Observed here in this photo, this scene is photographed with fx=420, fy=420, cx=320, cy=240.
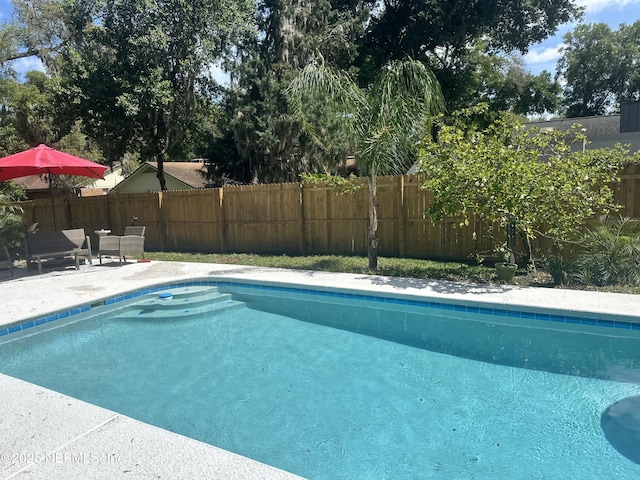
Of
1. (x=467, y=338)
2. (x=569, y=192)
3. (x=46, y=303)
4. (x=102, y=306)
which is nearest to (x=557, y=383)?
(x=467, y=338)

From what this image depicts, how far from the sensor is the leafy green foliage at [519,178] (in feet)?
22.4

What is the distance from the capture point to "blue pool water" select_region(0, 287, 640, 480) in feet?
11.0

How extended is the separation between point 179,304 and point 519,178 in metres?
6.25

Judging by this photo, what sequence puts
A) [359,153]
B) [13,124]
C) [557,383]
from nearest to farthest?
[557,383]
[359,153]
[13,124]

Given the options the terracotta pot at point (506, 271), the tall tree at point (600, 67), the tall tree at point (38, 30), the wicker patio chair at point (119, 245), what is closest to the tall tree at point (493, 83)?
the terracotta pot at point (506, 271)

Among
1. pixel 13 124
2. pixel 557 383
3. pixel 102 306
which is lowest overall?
pixel 557 383

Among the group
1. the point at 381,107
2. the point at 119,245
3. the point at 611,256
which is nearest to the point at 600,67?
the point at 611,256

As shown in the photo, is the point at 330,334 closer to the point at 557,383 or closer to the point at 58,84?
the point at 557,383

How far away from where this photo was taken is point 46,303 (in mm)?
6984

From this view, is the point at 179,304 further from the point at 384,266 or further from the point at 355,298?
the point at 384,266

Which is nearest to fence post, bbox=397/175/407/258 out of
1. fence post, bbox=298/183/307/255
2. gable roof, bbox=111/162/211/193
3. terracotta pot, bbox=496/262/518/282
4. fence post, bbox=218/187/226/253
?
fence post, bbox=298/183/307/255

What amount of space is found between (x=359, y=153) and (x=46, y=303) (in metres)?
6.24

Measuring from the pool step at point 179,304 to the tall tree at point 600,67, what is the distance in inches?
1527

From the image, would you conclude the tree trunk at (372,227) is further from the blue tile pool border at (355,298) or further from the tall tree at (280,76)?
the tall tree at (280,76)
